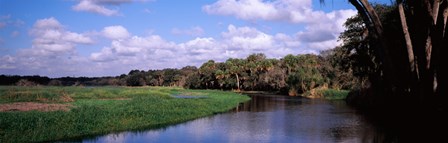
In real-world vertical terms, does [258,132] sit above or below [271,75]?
below

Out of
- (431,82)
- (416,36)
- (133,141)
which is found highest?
(416,36)

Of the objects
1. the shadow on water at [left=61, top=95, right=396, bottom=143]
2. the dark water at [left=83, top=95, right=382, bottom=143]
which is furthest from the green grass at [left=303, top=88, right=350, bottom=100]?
the dark water at [left=83, top=95, right=382, bottom=143]

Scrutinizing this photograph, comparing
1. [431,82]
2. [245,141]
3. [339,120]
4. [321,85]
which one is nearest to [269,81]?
[321,85]

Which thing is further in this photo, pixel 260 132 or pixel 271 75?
pixel 271 75

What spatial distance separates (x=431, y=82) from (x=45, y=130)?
17.7 m

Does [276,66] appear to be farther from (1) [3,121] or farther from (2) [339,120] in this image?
(1) [3,121]

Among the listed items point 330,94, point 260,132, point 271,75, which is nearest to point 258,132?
point 260,132

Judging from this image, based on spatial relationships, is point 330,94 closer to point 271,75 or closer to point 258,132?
point 271,75

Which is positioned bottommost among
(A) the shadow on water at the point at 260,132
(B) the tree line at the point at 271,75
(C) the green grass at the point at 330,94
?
(A) the shadow on water at the point at 260,132

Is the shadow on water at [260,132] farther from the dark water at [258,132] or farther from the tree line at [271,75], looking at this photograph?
the tree line at [271,75]

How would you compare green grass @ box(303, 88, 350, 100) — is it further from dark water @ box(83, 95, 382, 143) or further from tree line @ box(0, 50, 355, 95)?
dark water @ box(83, 95, 382, 143)

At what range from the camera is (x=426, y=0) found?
34.9 ft

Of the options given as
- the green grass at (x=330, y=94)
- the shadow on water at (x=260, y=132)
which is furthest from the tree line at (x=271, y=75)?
Answer: the shadow on water at (x=260, y=132)

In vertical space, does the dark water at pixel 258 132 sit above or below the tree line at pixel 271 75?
below
